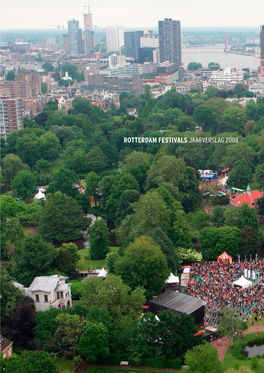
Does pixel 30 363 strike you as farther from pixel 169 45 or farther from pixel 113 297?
pixel 169 45

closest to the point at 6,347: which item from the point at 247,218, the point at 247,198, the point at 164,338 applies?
the point at 164,338

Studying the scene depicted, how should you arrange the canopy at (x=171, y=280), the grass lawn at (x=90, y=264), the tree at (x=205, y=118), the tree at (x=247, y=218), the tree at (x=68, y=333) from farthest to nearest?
the tree at (x=205, y=118) < the tree at (x=247, y=218) < the grass lawn at (x=90, y=264) < the canopy at (x=171, y=280) < the tree at (x=68, y=333)

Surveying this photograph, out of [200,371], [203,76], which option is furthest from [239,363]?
[203,76]

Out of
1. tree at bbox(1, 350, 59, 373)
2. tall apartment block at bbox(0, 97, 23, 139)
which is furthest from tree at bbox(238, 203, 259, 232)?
tall apartment block at bbox(0, 97, 23, 139)

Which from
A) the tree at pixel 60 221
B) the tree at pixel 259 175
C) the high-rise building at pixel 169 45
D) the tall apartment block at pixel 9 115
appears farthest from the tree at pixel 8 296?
the high-rise building at pixel 169 45

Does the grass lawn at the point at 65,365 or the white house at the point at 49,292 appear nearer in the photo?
the grass lawn at the point at 65,365

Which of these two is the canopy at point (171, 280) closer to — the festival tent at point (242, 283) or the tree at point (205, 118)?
the festival tent at point (242, 283)

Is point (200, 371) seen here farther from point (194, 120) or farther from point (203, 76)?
point (203, 76)
